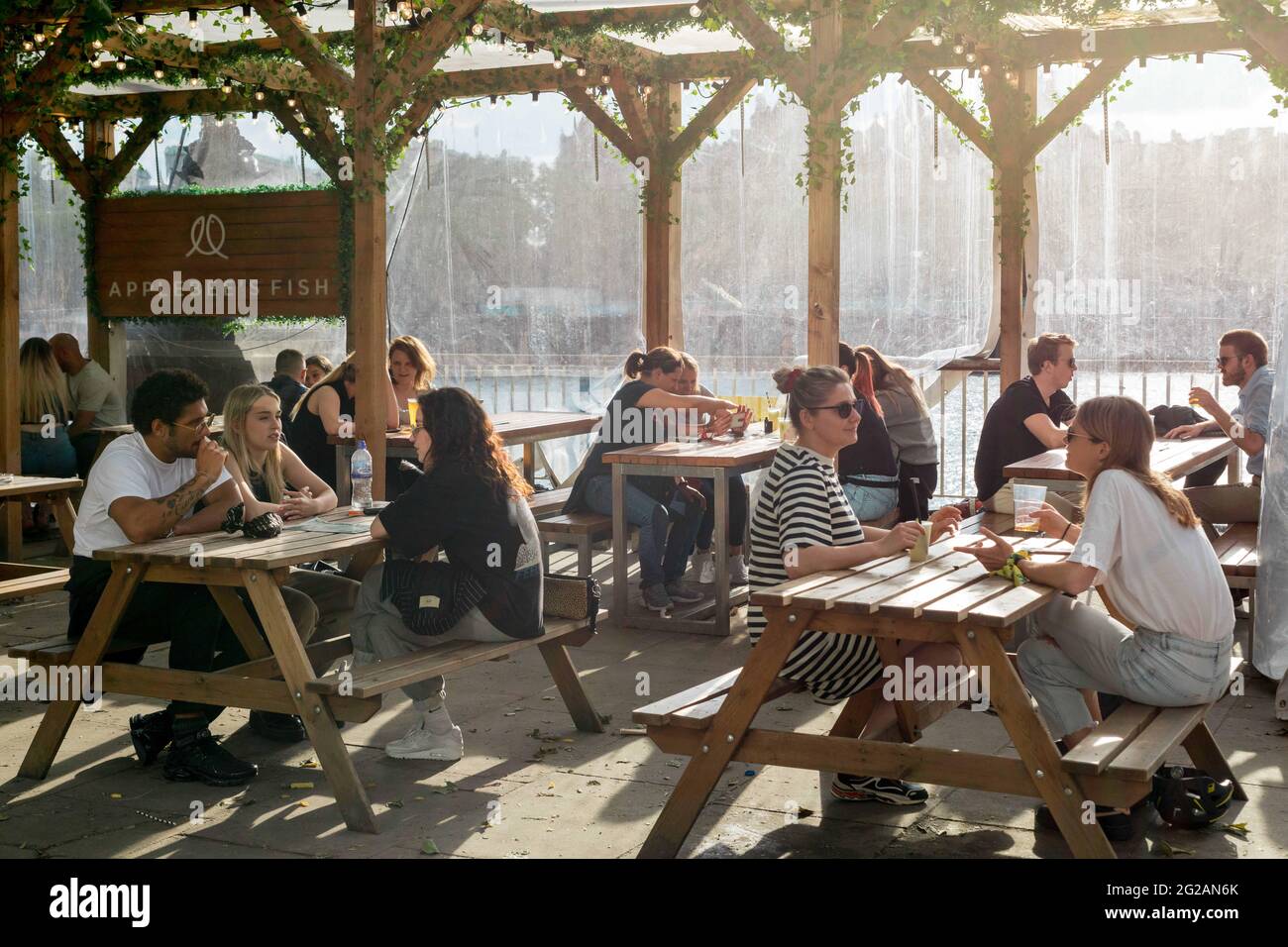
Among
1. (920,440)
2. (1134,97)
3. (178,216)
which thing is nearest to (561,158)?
(178,216)

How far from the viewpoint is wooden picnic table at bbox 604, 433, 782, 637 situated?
20.5 ft

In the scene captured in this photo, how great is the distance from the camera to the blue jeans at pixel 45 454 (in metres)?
8.84

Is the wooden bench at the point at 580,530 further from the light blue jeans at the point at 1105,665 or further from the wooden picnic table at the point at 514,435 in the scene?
the light blue jeans at the point at 1105,665

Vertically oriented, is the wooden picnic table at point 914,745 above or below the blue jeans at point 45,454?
below

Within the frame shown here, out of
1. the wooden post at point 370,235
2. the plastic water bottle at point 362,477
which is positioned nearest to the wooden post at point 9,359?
the wooden post at point 370,235

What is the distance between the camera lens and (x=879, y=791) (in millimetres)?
→ 3883

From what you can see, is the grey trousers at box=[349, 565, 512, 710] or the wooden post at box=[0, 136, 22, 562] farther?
the wooden post at box=[0, 136, 22, 562]

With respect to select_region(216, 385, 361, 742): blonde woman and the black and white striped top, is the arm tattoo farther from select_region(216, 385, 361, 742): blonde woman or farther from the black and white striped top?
the black and white striped top

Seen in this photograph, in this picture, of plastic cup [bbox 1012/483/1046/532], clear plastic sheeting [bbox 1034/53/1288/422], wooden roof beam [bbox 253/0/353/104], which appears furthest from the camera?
clear plastic sheeting [bbox 1034/53/1288/422]

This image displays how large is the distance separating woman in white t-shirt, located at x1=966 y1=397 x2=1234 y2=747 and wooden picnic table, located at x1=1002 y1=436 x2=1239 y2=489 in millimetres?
1475

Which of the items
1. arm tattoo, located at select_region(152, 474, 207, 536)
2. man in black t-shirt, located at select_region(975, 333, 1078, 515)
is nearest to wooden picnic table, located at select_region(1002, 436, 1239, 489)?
man in black t-shirt, located at select_region(975, 333, 1078, 515)

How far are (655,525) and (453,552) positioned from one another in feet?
8.50

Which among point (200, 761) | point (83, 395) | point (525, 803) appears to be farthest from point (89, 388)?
point (525, 803)

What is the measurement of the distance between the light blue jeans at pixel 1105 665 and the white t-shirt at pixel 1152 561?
50 millimetres
